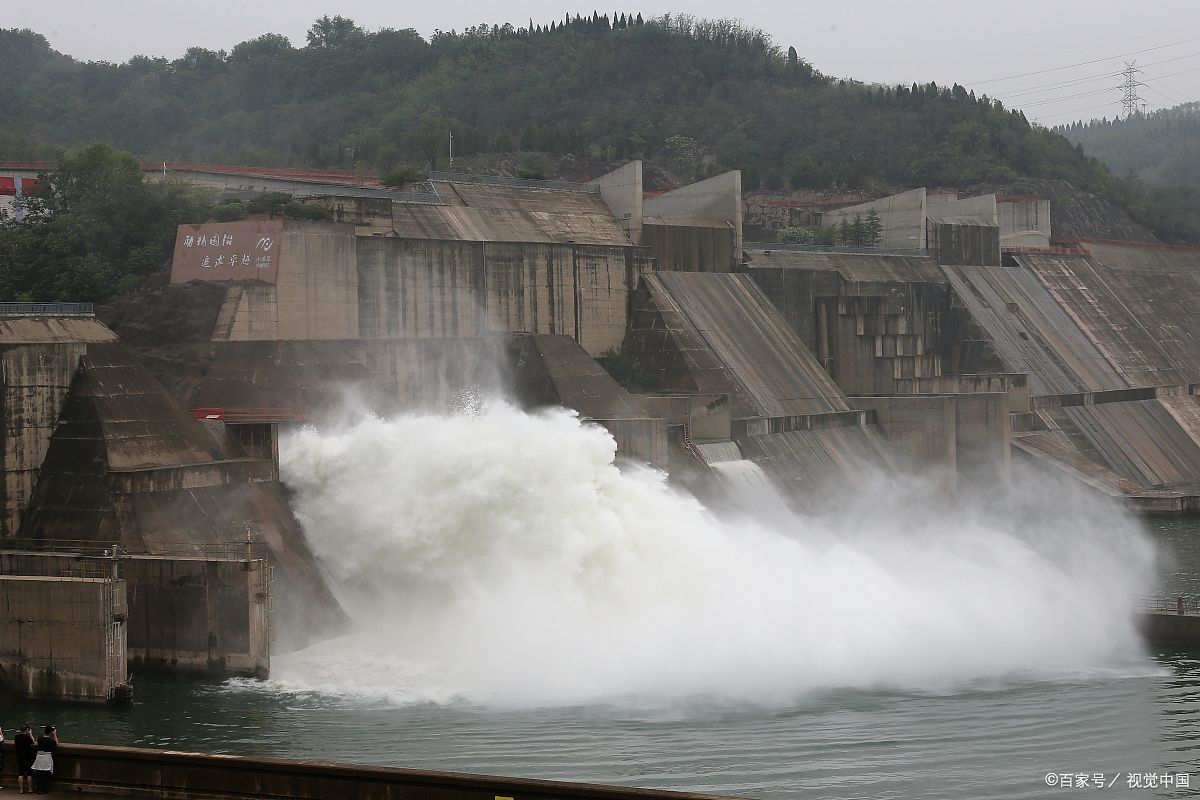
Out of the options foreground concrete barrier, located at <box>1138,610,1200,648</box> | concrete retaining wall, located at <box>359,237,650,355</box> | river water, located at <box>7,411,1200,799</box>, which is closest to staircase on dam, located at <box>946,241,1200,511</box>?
concrete retaining wall, located at <box>359,237,650,355</box>

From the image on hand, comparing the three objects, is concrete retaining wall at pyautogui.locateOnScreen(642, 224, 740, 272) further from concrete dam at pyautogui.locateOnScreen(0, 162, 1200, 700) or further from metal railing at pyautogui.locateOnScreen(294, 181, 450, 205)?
metal railing at pyautogui.locateOnScreen(294, 181, 450, 205)

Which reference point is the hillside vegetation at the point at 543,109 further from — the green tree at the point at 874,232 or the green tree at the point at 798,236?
the green tree at the point at 874,232

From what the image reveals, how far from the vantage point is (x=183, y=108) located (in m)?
137

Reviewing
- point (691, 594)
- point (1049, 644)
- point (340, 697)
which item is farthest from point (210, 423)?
point (1049, 644)

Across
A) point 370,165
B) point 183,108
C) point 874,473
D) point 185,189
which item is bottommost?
point 874,473

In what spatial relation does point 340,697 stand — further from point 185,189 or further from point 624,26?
point 624,26

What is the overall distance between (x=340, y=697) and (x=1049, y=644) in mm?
16521

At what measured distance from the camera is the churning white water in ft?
98.6

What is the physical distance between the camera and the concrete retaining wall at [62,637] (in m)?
27.7

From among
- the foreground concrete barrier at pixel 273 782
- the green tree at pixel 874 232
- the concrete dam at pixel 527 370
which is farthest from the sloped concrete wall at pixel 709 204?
the foreground concrete barrier at pixel 273 782

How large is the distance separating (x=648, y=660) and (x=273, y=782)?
13298 millimetres

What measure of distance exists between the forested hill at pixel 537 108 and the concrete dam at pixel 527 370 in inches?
1355

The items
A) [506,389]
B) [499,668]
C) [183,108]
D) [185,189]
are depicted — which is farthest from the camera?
[183,108]

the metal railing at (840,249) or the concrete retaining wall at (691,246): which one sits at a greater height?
the metal railing at (840,249)
